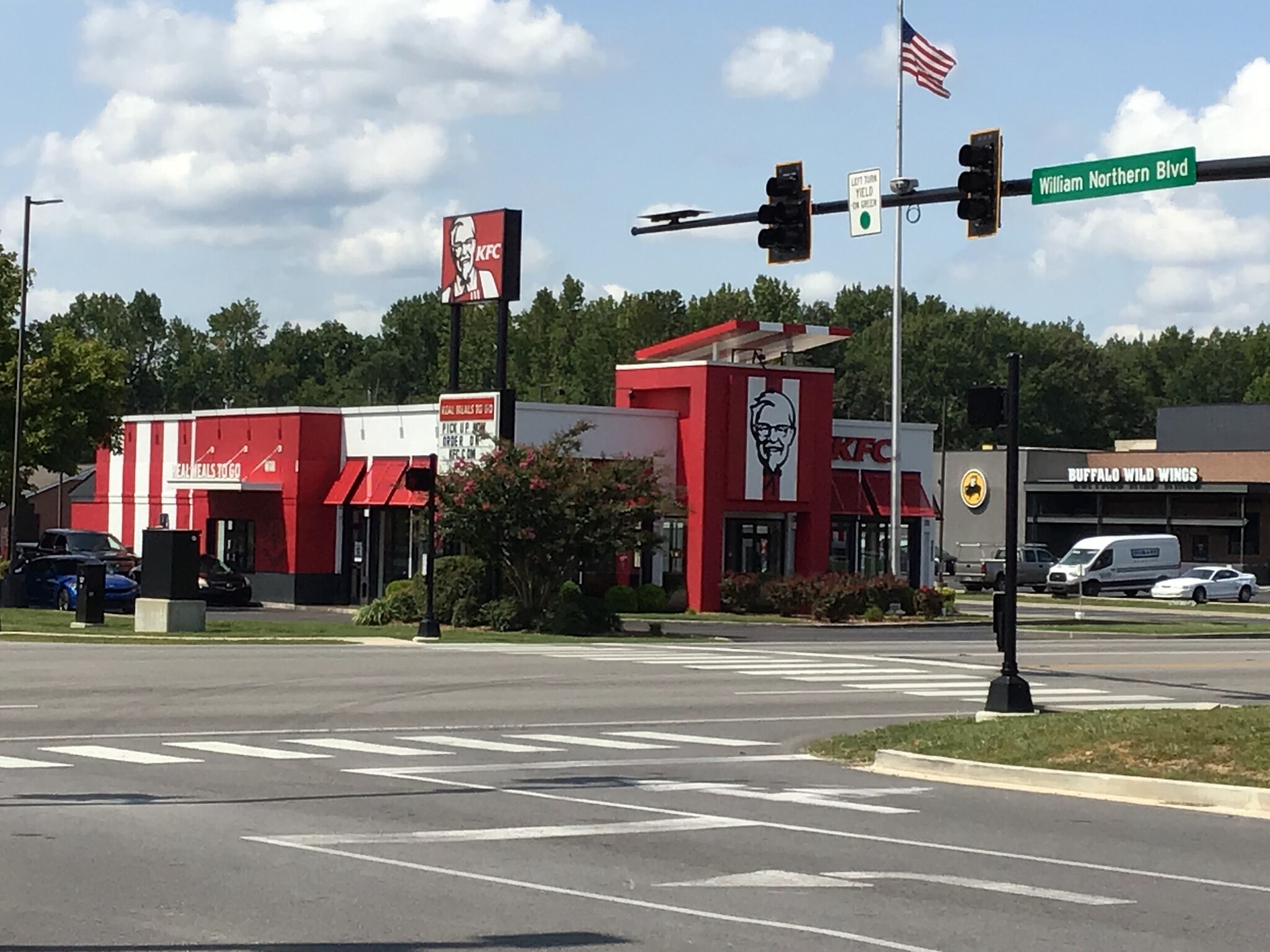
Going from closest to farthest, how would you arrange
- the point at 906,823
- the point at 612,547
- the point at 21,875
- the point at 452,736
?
the point at 21,875
the point at 906,823
the point at 452,736
the point at 612,547

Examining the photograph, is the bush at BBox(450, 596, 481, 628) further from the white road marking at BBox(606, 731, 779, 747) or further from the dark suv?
the white road marking at BBox(606, 731, 779, 747)

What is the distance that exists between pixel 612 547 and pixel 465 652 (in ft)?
26.3

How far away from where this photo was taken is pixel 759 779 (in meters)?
16.3

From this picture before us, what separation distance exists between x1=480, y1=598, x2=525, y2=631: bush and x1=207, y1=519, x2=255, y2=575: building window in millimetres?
15782

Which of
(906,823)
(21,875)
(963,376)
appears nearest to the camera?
(21,875)

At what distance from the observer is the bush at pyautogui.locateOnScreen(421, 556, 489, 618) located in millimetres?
41062

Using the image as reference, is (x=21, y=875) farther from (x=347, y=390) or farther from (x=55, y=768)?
(x=347, y=390)

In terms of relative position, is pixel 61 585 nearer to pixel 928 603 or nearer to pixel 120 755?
pixel 928 603

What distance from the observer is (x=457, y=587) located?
4109 cm

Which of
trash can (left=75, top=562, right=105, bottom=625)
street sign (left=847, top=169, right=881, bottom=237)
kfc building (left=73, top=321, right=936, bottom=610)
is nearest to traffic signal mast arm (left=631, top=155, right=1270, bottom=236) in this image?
street sign (left=847, top=169, right=881, bottom=237)

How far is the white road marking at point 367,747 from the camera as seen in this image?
17547 millimetres

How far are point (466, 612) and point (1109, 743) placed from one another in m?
25.2

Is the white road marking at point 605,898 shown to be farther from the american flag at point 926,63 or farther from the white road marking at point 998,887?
the american flag at point 926,63

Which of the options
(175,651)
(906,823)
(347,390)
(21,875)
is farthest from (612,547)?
(347,390)
